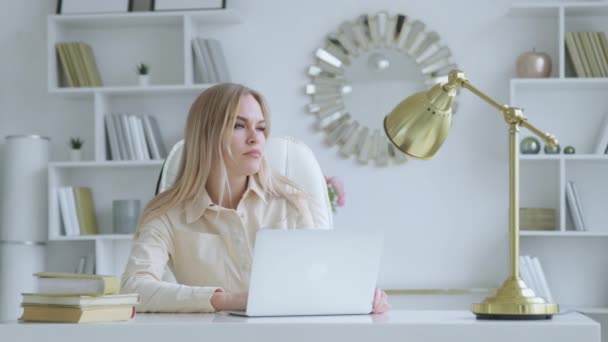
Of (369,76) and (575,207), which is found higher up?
(369,76)

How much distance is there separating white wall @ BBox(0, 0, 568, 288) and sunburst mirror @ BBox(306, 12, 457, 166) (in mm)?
49

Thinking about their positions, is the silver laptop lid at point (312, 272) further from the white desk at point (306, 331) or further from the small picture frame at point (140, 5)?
the small picture frame at point (140, 5)

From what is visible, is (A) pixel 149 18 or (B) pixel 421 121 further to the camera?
(A) pixel 149 18

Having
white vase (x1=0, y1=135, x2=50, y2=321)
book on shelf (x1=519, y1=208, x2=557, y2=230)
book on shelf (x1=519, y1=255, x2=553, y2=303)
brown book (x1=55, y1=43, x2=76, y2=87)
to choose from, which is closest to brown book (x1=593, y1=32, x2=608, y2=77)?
book on shelf (x1=519, y1=208, x2=557, y2=230)

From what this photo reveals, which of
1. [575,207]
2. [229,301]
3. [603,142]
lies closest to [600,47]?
[603,142]

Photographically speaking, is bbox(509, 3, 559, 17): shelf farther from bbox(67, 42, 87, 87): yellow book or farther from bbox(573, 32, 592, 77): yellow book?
bbox(67, 42, 87, 87): yellow book

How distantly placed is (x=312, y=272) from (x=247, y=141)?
2.84 ft

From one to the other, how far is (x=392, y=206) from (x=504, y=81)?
72 centimetres

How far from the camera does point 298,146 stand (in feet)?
8.75

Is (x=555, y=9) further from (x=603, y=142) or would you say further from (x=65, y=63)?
(x=65, y=63)

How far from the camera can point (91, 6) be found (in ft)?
13.8

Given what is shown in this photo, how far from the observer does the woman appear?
7.82 ft

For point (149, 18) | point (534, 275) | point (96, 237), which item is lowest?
point (534, 275)

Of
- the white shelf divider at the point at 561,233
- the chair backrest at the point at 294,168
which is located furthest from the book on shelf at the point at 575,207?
the chair backrest at the point at 294,168
